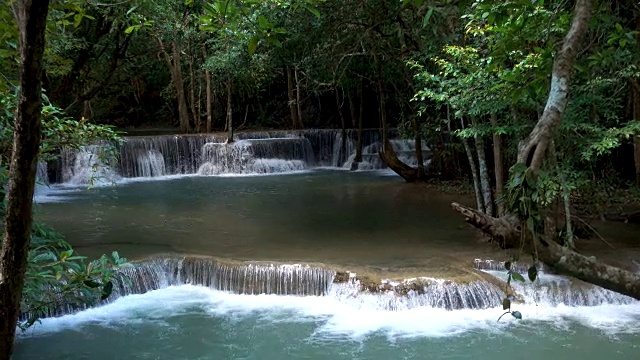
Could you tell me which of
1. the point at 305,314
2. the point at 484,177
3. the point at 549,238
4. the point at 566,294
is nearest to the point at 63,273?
the point at 549,238

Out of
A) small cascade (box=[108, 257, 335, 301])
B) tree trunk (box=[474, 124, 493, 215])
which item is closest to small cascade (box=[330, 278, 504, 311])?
small cascade (box=[108, 257, 335, 301])

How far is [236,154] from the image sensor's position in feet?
59.1

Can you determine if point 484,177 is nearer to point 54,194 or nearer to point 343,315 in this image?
point 343,315

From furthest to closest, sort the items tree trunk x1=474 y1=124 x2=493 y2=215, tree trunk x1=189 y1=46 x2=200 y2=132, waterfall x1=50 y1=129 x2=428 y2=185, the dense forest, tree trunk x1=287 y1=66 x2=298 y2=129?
tree trunk x1=287 y1=66 x2=298 y2=129 → tree trunk x1=189 y1=46 x2=200 y2=132 → waterfall x1=50 y1=129 x2=428 y2=185 → tree trunk x1=474 y1=124 x2=493 y2=215 → the dense forest

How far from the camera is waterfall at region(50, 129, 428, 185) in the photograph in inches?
664

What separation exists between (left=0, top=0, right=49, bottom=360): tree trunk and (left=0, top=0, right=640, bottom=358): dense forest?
10 millimetres

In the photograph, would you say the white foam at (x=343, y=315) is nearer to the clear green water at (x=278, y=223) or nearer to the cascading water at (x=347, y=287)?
the cascading water at (x=347, y=287)

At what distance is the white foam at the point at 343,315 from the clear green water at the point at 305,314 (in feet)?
0.04

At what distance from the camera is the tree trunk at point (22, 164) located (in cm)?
179

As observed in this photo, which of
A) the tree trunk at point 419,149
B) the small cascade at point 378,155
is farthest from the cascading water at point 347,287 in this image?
the small cascade at point 378,155

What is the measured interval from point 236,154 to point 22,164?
1623 centimetres

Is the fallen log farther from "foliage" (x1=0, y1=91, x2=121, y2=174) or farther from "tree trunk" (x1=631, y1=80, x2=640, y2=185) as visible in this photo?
"tree trunk" (x1=631, y1=80, x2=640, y2=185)

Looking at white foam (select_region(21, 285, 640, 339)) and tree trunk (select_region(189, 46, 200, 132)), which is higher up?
tree trunk (select_region(189, 46, 200, 132))

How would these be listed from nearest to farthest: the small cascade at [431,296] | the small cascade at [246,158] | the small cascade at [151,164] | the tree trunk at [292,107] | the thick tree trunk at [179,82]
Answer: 1. the small cascade at [431,296]
2. the small cascade at [151,164]
3. the small cascade at [246,158]
4. the thick tree trunk at [179,82]
5. the tree trunk at [292,107]
